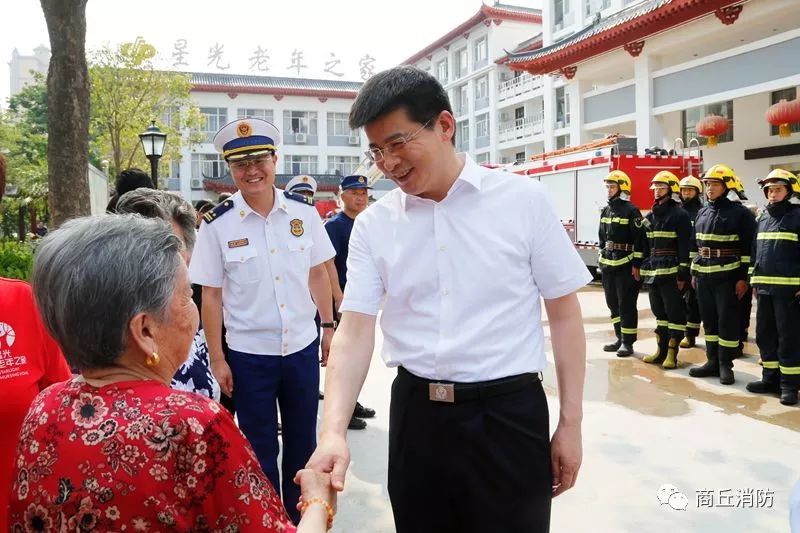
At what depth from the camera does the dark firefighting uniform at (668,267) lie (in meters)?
6.69

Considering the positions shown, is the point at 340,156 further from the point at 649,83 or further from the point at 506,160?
the point at 649,83

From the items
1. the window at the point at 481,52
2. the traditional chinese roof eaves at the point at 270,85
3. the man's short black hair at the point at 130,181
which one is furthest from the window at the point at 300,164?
the man's short black hair at the point at 130,181

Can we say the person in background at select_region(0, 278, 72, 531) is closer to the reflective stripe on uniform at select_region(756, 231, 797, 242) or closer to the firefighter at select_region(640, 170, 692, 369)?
the reflective stripe on uniform at select_region(756, 231, 797, 242)

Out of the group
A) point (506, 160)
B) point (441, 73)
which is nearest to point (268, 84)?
point (441, 73)

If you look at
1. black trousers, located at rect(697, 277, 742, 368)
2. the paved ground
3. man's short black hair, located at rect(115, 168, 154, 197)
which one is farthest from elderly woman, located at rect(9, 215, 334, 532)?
black trousers, located at rect(697, 277, 742, 368)

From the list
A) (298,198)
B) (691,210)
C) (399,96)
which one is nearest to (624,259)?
(691,210)

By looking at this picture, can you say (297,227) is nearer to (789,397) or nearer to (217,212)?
(217,212)

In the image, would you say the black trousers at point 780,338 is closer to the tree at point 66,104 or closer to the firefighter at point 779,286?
the firefighter at point 779,286

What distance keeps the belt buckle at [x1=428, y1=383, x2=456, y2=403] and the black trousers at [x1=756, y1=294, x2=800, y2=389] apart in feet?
15.1

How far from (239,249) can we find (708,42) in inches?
536

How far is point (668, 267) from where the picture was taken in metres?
6.82

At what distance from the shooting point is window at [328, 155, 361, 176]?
133 ft

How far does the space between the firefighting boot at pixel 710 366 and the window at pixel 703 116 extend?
389 inches

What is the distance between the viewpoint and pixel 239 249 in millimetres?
3107
